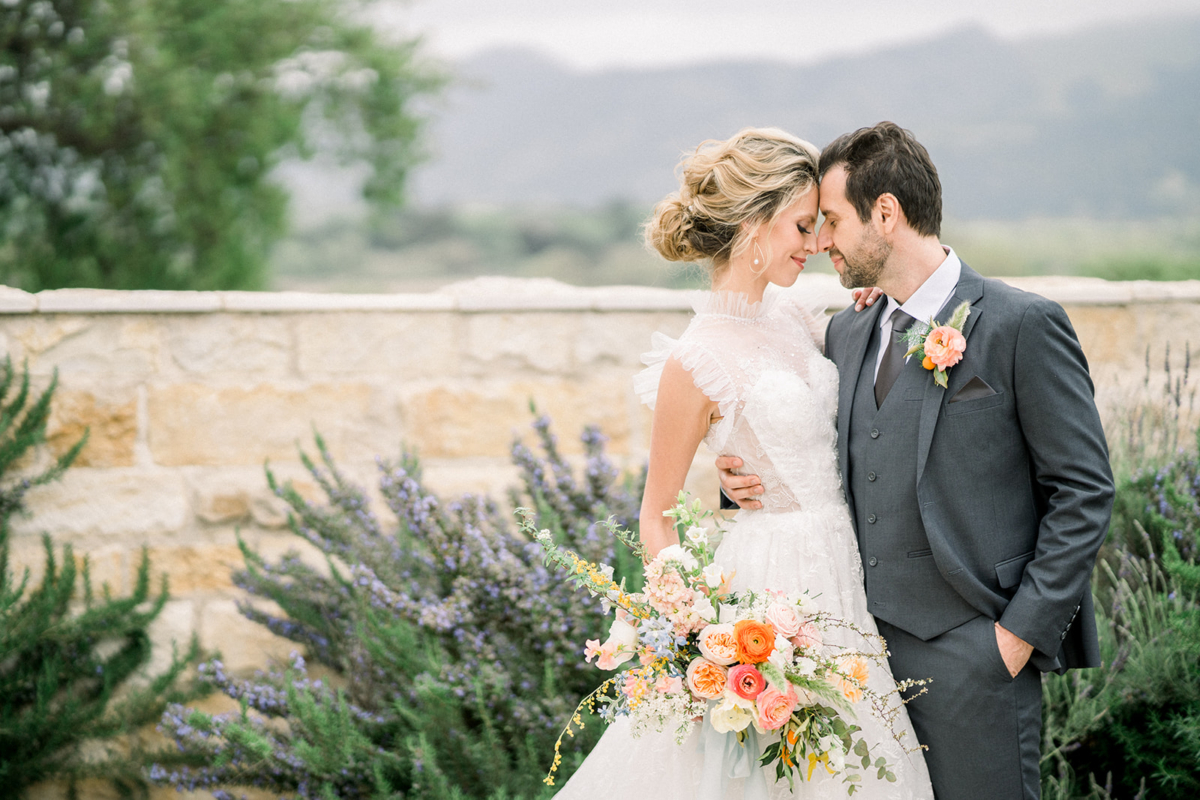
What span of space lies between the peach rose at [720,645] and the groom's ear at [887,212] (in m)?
1.06

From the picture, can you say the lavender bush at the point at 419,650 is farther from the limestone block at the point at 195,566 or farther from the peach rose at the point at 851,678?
the peach rose at the point at 851,678

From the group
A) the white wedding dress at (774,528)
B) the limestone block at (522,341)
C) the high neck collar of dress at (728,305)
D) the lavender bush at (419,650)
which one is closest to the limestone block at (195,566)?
the lavender bush at (419,650)

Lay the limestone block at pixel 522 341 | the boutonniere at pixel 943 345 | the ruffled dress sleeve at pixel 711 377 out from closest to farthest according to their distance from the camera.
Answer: the boutonniere at pixel 943 345, the ruffled dress sleeve at pixel 711 377, the limestone block at pixel 522 341

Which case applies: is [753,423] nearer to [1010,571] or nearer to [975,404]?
[975,404]

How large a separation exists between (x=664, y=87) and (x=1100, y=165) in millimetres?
9929

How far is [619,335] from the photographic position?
3568 mm

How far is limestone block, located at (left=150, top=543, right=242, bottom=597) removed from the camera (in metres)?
3.46

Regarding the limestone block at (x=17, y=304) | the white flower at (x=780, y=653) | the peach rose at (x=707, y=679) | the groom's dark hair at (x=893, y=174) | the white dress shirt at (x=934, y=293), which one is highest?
the groom's dark hair at (x=893, y=174)

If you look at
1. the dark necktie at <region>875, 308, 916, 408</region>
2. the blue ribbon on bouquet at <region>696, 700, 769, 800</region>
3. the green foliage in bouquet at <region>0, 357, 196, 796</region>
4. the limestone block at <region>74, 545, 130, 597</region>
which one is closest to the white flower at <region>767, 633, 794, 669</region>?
the blue ribbon on bouquet at <region>696, 700, 769, 800</region>

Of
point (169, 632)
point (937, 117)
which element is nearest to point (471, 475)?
point (169, 632)

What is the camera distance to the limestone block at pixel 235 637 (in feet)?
11.4

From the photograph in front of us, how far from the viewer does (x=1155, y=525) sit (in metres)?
2.92

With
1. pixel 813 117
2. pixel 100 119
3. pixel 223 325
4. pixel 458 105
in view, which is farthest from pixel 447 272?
pixel 223 325

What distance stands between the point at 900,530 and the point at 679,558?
1.88ft
